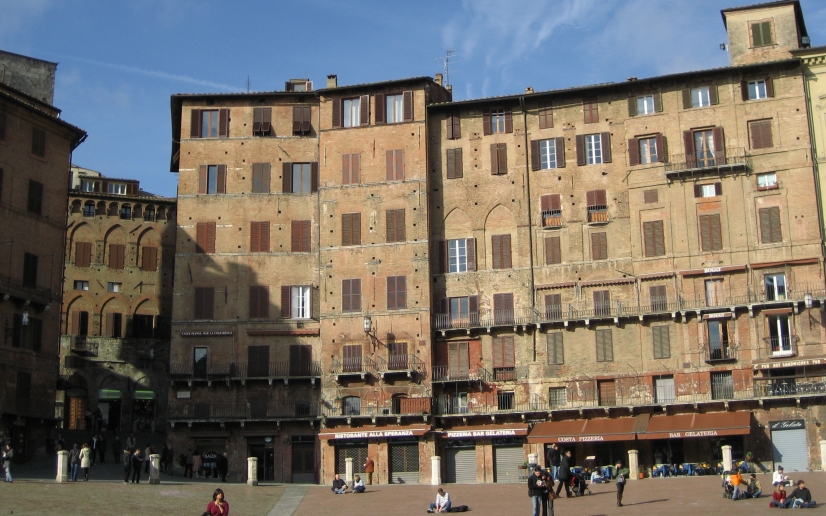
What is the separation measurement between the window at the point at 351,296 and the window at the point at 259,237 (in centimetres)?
496

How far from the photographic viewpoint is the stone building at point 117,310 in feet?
227

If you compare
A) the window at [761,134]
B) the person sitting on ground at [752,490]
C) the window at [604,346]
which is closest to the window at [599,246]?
the window at [604,346]

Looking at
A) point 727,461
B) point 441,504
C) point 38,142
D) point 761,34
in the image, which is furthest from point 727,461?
point 38,142

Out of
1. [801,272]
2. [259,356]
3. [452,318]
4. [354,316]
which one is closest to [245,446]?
[259,356]

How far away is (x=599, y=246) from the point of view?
55375mm

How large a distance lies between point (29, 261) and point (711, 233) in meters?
33.7

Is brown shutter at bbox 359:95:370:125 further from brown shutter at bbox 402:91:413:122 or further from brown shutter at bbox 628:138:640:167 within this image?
brown shutter at bbox 628:138:640:167

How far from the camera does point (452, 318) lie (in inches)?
2222

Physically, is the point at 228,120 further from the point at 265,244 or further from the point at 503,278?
the point at 503,278

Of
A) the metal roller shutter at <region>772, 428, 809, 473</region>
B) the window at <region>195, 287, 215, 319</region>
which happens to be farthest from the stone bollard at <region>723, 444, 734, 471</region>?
the window at <region>195, 287, 215, 319</region>

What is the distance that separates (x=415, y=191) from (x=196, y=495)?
2280cm

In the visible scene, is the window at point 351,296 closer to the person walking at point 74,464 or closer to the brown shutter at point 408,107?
the brown shutter at point 408,107

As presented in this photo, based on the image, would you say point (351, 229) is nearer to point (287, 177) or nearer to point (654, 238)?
point (287, 177)

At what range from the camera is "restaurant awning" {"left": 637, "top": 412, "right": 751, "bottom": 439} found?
49344mm
